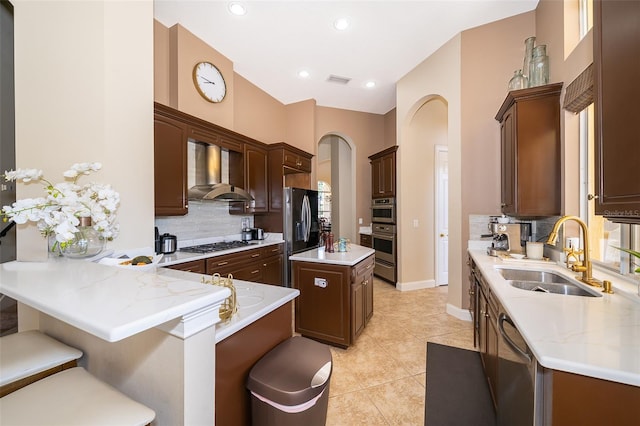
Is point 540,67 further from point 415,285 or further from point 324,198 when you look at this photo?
point 324,198

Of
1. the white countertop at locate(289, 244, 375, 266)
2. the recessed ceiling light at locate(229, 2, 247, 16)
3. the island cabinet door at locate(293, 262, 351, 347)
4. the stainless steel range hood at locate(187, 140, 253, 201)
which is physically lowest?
the island cabinet door at locate(293, 262, 351, 347)

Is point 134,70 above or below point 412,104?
below

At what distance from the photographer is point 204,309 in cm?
76

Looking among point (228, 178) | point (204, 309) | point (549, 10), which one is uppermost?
point (549, 10)

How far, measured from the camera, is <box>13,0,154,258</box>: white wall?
4.64 feet

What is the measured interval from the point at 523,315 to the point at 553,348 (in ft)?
0.91

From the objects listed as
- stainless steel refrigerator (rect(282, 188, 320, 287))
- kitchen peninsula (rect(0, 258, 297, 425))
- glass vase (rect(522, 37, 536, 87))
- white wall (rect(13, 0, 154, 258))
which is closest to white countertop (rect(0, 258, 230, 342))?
kitchen peninsula (rect(0, 258, 297, 425))

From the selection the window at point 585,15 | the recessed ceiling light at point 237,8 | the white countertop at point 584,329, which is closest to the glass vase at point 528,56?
the window at point 585,15

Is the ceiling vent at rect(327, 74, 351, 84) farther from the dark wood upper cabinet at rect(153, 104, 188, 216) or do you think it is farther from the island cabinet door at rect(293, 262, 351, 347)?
the island cabinet door at rect(293, 262, 351, 347)

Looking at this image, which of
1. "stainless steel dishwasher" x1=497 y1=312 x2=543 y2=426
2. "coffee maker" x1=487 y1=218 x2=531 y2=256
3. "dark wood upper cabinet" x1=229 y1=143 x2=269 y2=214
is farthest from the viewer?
"dark wood upper cabinet" x1=229 y1=143 x2=269 y2=214

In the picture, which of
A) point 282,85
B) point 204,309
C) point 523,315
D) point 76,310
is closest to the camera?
point 76,310

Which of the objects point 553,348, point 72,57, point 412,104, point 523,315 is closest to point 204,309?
point 553,348

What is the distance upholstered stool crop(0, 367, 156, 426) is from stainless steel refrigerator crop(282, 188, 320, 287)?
326cm

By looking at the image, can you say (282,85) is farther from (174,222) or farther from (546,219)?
(546,219)
